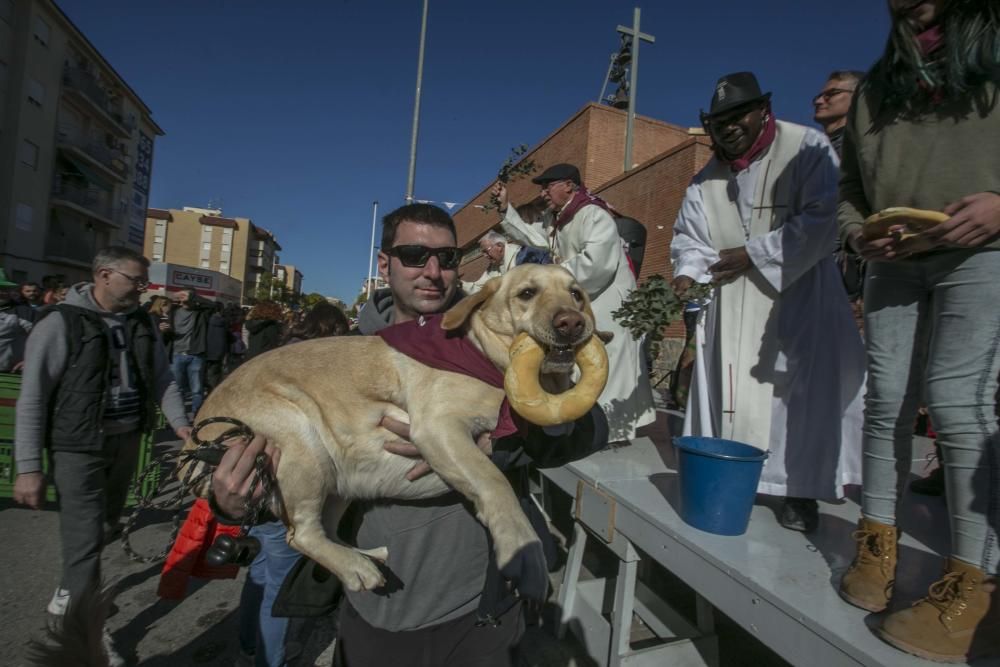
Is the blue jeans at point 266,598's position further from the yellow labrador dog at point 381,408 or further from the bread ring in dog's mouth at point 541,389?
the bread ring in dog's mouth at point 541,389

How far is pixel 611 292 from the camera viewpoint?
14.5 feet

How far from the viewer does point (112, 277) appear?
372 cm

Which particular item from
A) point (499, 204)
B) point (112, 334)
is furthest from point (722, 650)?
point (112, 334)

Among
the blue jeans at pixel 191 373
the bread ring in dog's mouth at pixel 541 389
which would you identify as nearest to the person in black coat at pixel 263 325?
the blue jeans at pixel 191 373

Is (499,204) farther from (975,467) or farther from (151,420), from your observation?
(975,467)

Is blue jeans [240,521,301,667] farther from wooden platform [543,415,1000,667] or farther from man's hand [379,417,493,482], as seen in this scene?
wooden platform [543,415,1000,667]

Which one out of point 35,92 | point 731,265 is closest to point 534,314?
point 731,265

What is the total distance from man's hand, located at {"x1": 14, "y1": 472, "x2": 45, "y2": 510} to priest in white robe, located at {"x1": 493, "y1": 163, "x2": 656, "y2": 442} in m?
3.93

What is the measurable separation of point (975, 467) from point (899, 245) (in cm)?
79

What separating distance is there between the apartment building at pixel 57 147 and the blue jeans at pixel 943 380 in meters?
30.9

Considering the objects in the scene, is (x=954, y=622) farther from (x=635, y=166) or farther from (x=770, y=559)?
(x=635, y=166)

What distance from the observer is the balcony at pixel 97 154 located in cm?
3103

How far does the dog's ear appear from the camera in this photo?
207 centimetres

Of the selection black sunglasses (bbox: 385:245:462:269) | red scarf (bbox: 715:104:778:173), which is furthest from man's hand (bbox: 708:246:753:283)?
black sunglasses (bbox: 385:245:462:269)
